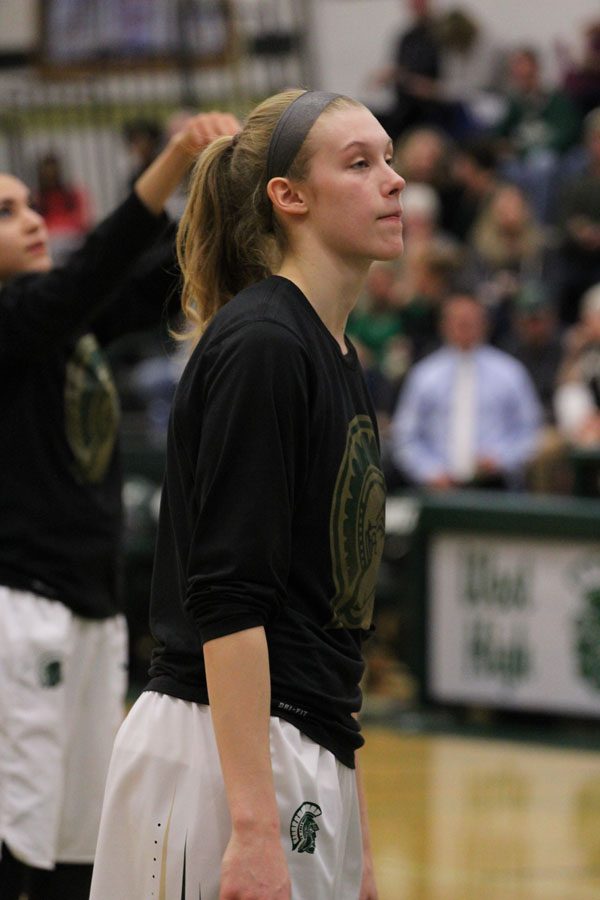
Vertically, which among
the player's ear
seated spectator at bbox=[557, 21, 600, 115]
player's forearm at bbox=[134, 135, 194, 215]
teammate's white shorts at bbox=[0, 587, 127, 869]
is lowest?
seated spectator at bbox=[557, 21, 600, 115]

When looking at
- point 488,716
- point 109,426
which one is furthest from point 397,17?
point 109,426

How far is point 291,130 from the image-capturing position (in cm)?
260

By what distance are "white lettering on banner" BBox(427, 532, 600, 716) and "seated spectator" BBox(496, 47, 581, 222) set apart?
4926 mm

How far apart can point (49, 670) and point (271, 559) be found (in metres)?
1.61

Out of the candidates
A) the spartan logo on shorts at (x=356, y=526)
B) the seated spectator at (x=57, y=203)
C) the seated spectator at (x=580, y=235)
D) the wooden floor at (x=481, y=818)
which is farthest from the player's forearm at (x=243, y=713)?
the seated spectator at (x=57, y=203)

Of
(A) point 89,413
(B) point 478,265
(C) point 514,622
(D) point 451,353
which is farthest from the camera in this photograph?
(B) point 478,265

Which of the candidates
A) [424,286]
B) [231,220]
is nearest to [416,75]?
[424,286]

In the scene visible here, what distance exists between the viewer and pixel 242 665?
234 centimetres

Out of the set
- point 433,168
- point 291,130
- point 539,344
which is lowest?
point 539,344

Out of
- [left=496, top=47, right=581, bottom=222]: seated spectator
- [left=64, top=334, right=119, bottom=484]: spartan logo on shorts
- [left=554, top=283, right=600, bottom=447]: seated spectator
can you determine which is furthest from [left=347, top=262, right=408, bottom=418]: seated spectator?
[left=64, top=334, right=119, bottom=484]: spartan logo on shorts

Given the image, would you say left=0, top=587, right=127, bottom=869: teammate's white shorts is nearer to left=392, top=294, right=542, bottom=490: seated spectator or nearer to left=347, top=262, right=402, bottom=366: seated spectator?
left=392, top=294, right=542, bottom=490: seated spectator

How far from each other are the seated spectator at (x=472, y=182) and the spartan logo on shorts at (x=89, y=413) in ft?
28.2

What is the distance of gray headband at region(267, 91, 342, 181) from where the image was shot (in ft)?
8.50

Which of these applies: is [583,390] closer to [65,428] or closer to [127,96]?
[65,428]
